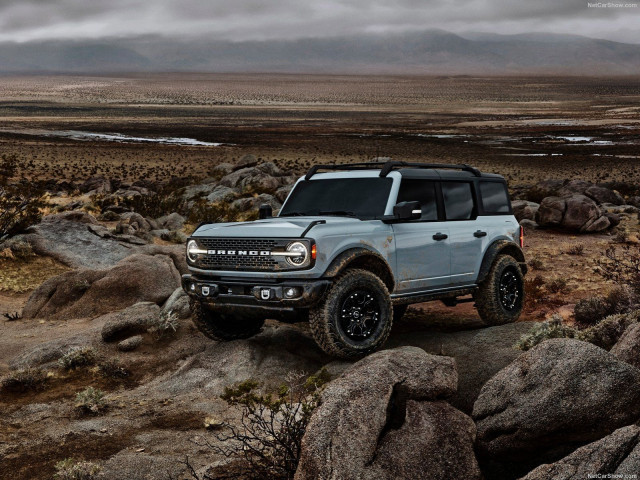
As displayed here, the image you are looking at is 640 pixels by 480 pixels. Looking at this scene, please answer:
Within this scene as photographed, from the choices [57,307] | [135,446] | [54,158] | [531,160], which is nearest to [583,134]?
[531,160]

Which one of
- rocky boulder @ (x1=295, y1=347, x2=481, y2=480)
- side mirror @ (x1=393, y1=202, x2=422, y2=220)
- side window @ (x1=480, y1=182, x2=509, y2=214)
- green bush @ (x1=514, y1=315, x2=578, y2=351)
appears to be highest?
side mirror @ (x1=393, y1=202, x2=422, y2=220)

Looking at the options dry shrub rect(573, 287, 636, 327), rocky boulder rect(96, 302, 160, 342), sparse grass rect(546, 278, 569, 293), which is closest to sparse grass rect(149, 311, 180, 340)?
rocky boulder rect(96, 302, 160, 342)

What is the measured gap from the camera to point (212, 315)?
9375mm

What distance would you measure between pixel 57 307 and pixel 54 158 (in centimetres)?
4931

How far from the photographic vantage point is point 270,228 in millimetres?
8148

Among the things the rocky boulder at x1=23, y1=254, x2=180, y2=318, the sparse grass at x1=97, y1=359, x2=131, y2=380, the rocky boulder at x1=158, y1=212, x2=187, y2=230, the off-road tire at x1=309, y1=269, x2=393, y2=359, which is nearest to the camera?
the off-road tire at x1=309, y1=269, x2=393, y2=359

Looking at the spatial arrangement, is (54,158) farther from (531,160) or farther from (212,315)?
(212,315)

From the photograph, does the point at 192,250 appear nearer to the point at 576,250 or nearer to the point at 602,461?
the point at 602,461

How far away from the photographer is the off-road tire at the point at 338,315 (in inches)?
313

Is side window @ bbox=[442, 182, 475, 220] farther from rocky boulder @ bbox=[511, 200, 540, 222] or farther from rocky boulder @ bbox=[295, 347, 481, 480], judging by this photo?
rocky boulder @ bbox=[511, 200, 540, 222]

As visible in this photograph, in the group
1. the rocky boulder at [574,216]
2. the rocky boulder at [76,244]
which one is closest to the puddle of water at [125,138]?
the rocky boulder at [574,216]

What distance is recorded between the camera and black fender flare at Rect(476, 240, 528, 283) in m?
10.2

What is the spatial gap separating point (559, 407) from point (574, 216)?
58.7ft

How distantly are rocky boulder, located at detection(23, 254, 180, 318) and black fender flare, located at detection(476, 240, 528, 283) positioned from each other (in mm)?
5982
